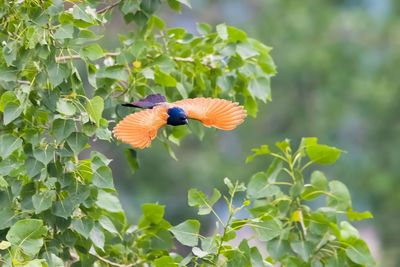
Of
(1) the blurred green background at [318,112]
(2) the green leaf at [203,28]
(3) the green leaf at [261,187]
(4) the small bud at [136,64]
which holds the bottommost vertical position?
(1) the blurred green background at [318,112]

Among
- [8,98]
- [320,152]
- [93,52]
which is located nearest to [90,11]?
[93,52]

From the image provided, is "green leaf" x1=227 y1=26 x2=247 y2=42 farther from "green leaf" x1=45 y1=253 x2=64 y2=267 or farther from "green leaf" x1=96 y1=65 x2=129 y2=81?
"green leaf" x1=45 y1=253 x2=64 y2=267

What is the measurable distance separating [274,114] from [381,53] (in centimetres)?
147

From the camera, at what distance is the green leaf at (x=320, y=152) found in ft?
11.1

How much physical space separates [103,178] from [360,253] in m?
0.73

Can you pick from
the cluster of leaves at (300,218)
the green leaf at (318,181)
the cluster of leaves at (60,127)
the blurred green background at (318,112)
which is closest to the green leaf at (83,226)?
the cluster of leaves at (60,127)

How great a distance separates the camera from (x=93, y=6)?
10.6ft

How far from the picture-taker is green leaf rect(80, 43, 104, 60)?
3.05 meters

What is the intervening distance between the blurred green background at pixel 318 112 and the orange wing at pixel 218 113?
1077 centimetres

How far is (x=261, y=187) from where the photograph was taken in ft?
10.8

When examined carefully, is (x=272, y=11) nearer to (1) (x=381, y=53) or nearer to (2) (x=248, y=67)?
(1) (x=381, y=53)

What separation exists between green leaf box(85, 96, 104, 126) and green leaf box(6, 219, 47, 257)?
0.26 metres

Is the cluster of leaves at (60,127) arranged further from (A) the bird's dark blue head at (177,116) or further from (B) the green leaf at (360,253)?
(B) the green leaf at (360,253)

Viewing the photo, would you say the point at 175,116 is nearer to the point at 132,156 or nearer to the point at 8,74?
the point at 8,74
